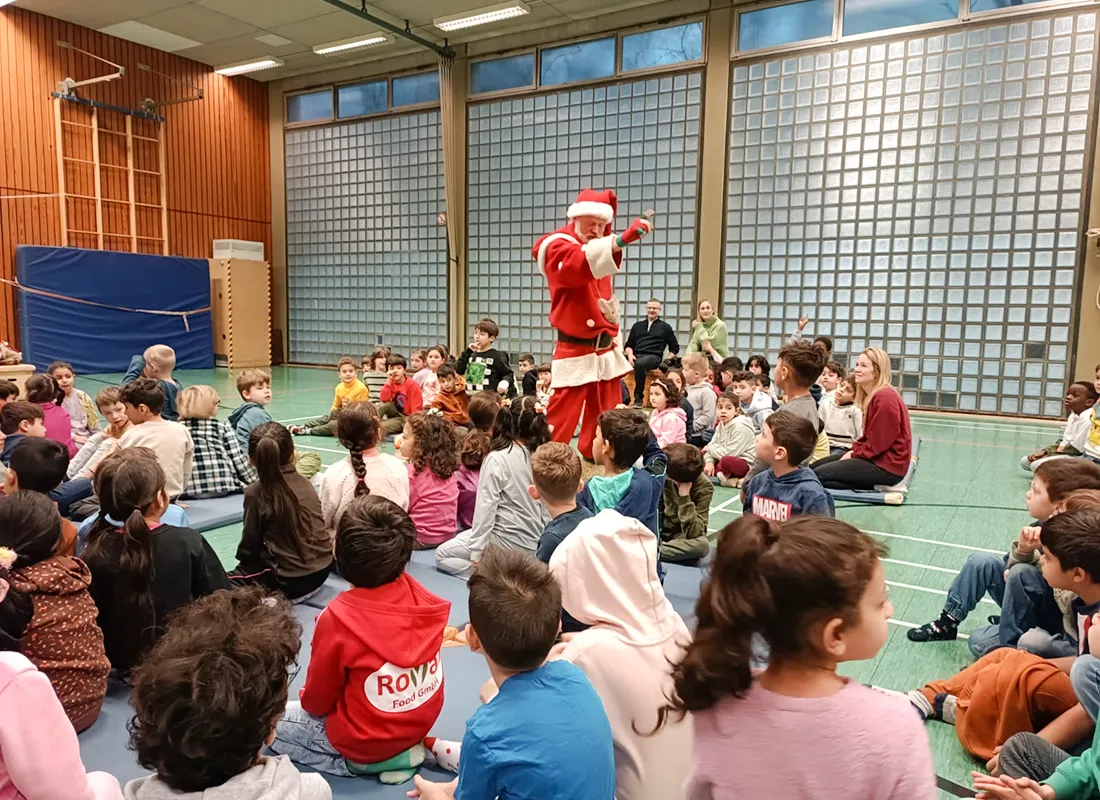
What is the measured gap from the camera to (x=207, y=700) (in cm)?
117

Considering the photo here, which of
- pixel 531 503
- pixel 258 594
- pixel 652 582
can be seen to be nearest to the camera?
pixel 258 594

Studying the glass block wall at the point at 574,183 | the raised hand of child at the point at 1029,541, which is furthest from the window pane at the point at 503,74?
the raised hand of child at the point at 1029,541

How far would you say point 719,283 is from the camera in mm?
10461

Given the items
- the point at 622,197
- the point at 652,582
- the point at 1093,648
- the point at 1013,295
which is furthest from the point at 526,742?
the point at 622,197

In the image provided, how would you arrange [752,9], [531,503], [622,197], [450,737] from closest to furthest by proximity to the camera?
[450,737]
[531,503]
[752,9]
[622,197]

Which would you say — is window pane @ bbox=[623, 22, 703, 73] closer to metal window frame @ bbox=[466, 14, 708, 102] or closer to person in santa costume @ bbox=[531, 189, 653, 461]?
metal window frame @ bbox=[466, 14, 708, 102]

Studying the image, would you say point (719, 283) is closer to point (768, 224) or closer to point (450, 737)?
point (768, 224)

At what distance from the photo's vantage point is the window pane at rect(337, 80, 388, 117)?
13.5 meters

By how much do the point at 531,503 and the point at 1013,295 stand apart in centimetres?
771

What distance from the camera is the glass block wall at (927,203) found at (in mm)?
8398

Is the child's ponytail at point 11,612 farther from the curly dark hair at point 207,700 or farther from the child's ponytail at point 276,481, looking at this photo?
the child's ponytail at point 276,481

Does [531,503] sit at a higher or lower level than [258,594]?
lower

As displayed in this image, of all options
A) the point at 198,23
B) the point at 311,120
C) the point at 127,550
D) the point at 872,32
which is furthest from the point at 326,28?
the point at 127,550

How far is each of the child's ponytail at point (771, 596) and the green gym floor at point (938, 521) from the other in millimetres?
1463
